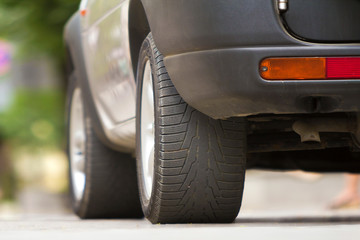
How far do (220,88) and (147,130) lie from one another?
82cm

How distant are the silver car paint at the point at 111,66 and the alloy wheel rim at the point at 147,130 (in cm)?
32

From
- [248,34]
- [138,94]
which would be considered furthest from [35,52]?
[248,34]

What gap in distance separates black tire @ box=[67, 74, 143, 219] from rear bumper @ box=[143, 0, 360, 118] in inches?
80.5

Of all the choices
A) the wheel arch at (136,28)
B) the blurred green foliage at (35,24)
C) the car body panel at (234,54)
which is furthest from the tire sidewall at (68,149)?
the blurred green foliage at (35,24)

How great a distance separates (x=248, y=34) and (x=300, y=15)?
0.21 m

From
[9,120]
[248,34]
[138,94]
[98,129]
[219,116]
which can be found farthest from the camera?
[9,120]

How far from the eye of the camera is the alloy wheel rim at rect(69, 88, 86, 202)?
6055 millimetres

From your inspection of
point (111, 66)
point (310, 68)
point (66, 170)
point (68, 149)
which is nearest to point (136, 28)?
point (111, 66)

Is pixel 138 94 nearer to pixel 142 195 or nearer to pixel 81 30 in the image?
pixel 142 195

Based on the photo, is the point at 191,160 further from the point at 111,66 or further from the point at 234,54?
the point at 111,66

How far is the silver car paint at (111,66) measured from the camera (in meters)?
4.64

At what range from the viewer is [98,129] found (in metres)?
5.46

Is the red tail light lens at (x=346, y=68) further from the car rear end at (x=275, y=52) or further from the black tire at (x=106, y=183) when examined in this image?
the black tire at (x=106, y=183)

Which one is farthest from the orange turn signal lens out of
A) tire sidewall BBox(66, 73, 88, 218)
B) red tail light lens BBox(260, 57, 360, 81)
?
tire sidewall BBox(66, 73, 88, 218)
